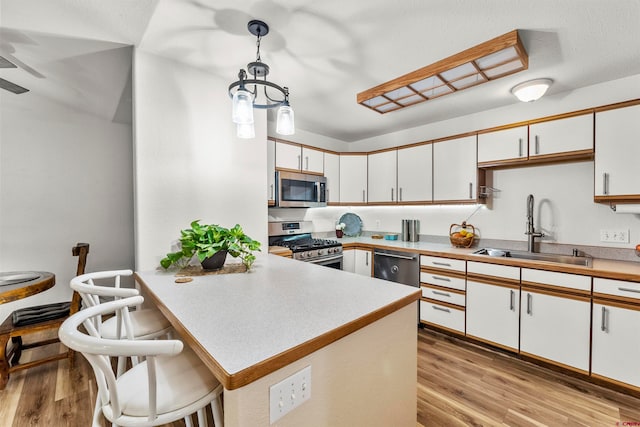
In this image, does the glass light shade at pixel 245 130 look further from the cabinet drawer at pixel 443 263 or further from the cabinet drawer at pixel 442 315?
the cabinet drawer at pixel 442 315

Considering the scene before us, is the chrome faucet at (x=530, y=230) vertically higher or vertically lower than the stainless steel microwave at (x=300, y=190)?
lower

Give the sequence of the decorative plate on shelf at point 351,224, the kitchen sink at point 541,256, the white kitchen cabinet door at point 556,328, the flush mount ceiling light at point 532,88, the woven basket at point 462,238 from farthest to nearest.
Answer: the decorative plate on shelf at point 351,224, the woven basket at point 462,238, the kitchen sink at point 541,256, the flush mount ceiling light at point 532,88, the white kitchen cabinet door at point 556,328

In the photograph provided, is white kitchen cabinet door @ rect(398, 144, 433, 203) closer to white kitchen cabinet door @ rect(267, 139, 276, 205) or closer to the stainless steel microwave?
the stainless steel microwave

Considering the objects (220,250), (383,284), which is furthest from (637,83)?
(220,250)

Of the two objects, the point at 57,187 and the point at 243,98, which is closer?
the point at 243,98

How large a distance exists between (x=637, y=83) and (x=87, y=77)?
4.53 m

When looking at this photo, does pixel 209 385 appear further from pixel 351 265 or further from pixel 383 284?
pixel 351 265

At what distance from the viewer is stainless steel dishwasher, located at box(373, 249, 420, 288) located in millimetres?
2932

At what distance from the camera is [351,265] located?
3.44 metres

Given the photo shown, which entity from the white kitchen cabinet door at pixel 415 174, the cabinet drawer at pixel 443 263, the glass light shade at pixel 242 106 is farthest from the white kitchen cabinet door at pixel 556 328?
the glass light shade at pixel 242 106

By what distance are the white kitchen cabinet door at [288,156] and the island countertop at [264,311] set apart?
166 centimetres

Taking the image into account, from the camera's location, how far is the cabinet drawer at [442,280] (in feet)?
8.62

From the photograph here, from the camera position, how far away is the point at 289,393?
0.84 meters

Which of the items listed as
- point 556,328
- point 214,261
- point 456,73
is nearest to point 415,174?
point 456,73
